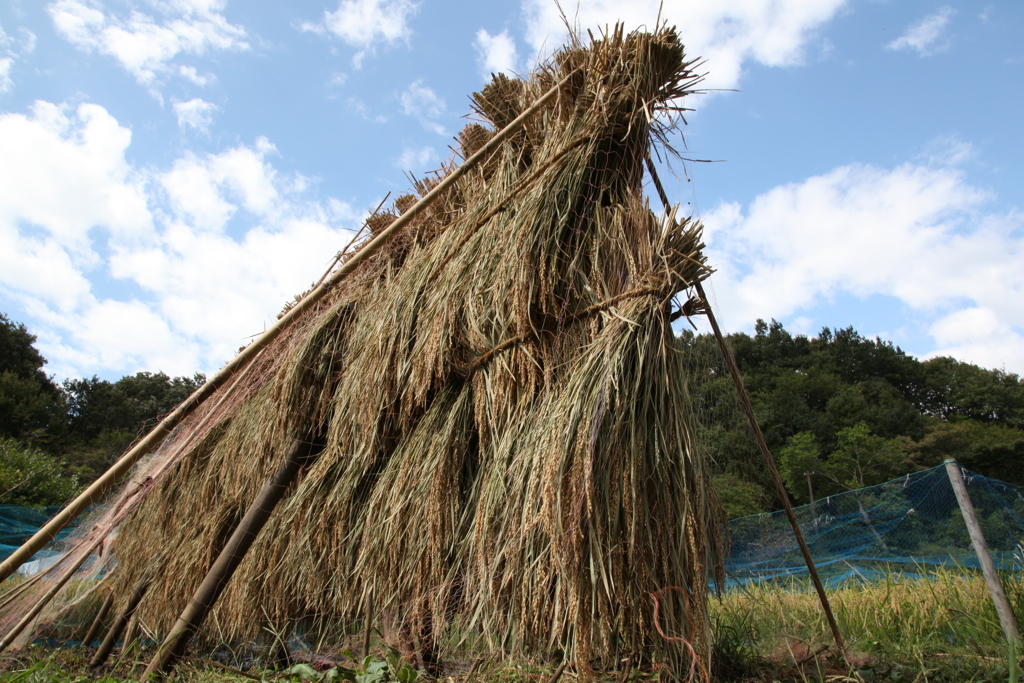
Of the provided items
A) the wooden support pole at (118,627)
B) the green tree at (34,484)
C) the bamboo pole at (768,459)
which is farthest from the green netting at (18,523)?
the bamboo pole at (768,459)

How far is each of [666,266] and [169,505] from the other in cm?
350

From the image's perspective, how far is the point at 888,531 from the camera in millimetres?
4906

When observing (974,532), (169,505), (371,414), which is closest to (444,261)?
(371,414)

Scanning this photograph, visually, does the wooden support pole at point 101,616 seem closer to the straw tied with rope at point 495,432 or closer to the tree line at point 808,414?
the straw tied with rope at point 495,432

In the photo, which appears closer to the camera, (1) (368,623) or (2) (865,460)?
(1) (368,623)

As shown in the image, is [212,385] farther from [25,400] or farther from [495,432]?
[25,400]

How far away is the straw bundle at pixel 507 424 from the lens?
1563mm

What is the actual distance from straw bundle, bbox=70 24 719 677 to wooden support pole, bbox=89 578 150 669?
9 centimetres

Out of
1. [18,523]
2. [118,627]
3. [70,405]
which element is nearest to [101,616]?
[118,627]

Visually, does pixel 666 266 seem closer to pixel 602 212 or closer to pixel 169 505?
pixel 602 212

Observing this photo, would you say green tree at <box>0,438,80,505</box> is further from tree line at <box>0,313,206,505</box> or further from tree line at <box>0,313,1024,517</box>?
tree line at <box>0,313,206,505</box>

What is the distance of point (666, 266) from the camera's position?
180 centimetres

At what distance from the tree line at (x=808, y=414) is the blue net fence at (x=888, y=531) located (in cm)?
75

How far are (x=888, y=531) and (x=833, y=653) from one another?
3.56 meters
